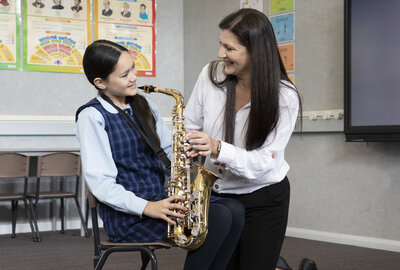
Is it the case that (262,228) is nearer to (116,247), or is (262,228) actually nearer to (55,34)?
(116,247)

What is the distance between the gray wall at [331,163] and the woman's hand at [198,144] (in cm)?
283

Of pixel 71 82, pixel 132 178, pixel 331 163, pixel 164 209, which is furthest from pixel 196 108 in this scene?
pixel 71 82

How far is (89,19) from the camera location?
20.0 ft

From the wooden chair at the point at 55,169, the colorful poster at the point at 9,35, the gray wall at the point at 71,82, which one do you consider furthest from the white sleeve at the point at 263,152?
the colorful poster at the point at 9,35

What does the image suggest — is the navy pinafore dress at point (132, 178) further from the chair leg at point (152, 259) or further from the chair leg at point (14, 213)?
the chair leg at point (14, 213)

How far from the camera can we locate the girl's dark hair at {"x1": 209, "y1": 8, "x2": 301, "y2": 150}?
81.7 inches

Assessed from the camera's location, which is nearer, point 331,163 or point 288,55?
point 331,163

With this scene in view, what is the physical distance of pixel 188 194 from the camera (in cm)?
196

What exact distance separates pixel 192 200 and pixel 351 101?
2.78m

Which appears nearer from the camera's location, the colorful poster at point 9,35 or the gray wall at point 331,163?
the gray wall at point 331,163

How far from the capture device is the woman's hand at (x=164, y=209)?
6.11 ft

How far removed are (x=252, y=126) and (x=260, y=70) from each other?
0.21 meters

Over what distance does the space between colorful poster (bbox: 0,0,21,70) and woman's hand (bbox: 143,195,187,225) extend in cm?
434

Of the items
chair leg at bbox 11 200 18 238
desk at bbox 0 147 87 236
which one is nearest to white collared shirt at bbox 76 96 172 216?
desk at bbox 0 147 87 236
